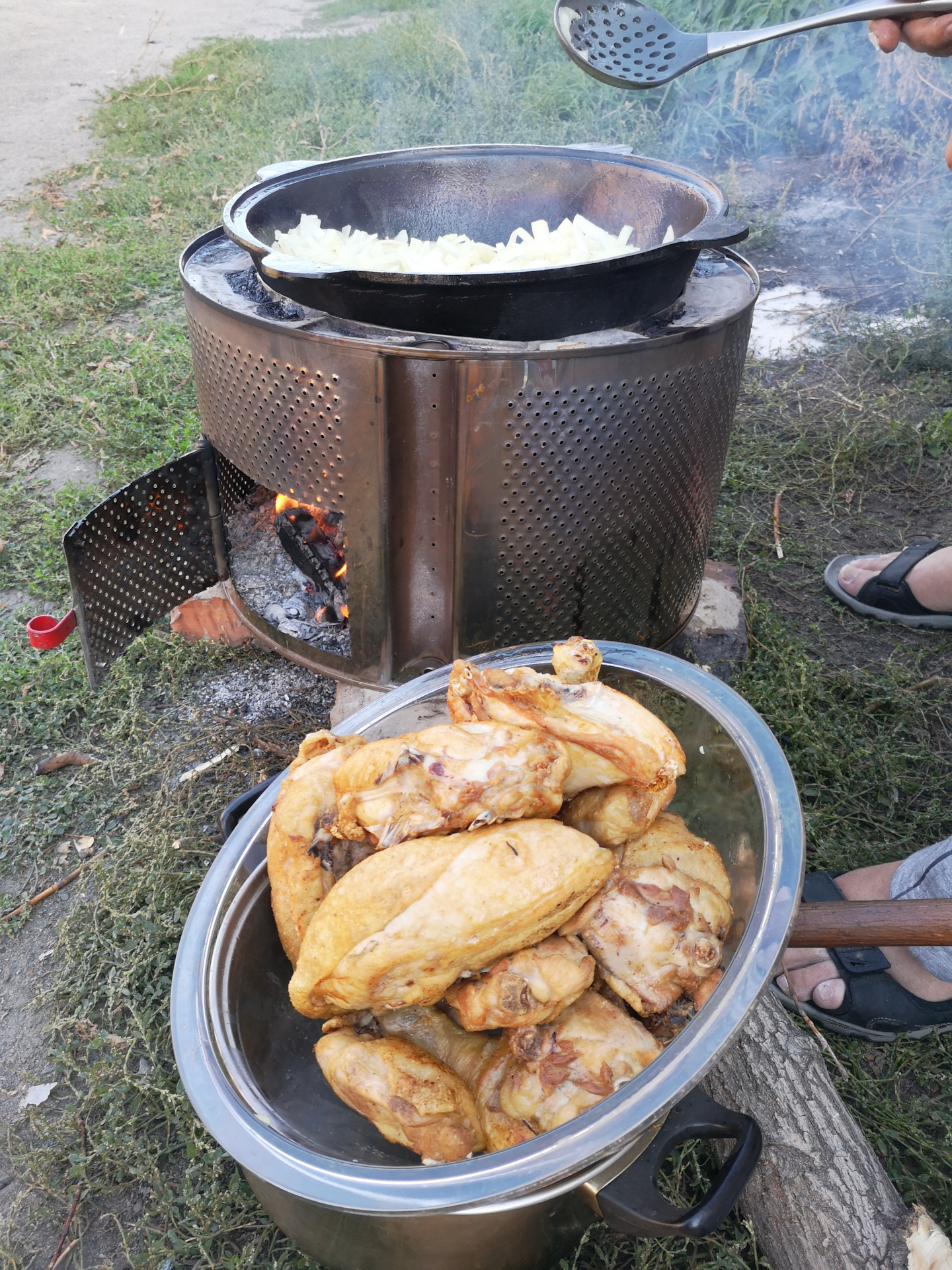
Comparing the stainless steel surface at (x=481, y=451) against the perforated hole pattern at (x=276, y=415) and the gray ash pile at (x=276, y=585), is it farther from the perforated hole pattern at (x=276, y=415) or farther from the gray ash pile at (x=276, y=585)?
the gray ash pile at (x=276, y=585)

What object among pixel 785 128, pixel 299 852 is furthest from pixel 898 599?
pixel 785 128

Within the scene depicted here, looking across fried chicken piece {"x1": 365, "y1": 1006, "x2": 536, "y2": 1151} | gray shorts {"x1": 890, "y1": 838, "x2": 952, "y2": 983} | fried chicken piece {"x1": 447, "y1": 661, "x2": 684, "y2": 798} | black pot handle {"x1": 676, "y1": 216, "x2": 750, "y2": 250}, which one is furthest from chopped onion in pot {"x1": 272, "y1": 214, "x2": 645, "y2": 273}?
fried chicken piece {"x1": 365, "y1": 1006, "x2": 536, "y2": 1151}

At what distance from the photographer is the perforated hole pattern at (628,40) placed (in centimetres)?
273

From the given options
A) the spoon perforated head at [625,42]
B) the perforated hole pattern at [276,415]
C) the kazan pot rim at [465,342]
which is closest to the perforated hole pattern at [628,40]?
the spoon perforated head at [625,42]

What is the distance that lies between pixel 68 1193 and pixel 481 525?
200cm

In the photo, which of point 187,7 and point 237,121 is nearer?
point 237,121

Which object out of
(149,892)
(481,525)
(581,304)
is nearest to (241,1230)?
(149,892)

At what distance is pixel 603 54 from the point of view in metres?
2.79

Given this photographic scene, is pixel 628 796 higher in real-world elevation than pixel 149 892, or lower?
higher

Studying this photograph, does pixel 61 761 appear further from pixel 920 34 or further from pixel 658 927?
pixel 920 34

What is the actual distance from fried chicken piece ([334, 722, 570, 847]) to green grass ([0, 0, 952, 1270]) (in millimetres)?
1145

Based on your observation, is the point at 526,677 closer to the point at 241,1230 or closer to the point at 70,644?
the point at 241,1230

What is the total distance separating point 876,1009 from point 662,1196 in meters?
1.33

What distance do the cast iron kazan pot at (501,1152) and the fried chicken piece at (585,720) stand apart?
218mm
